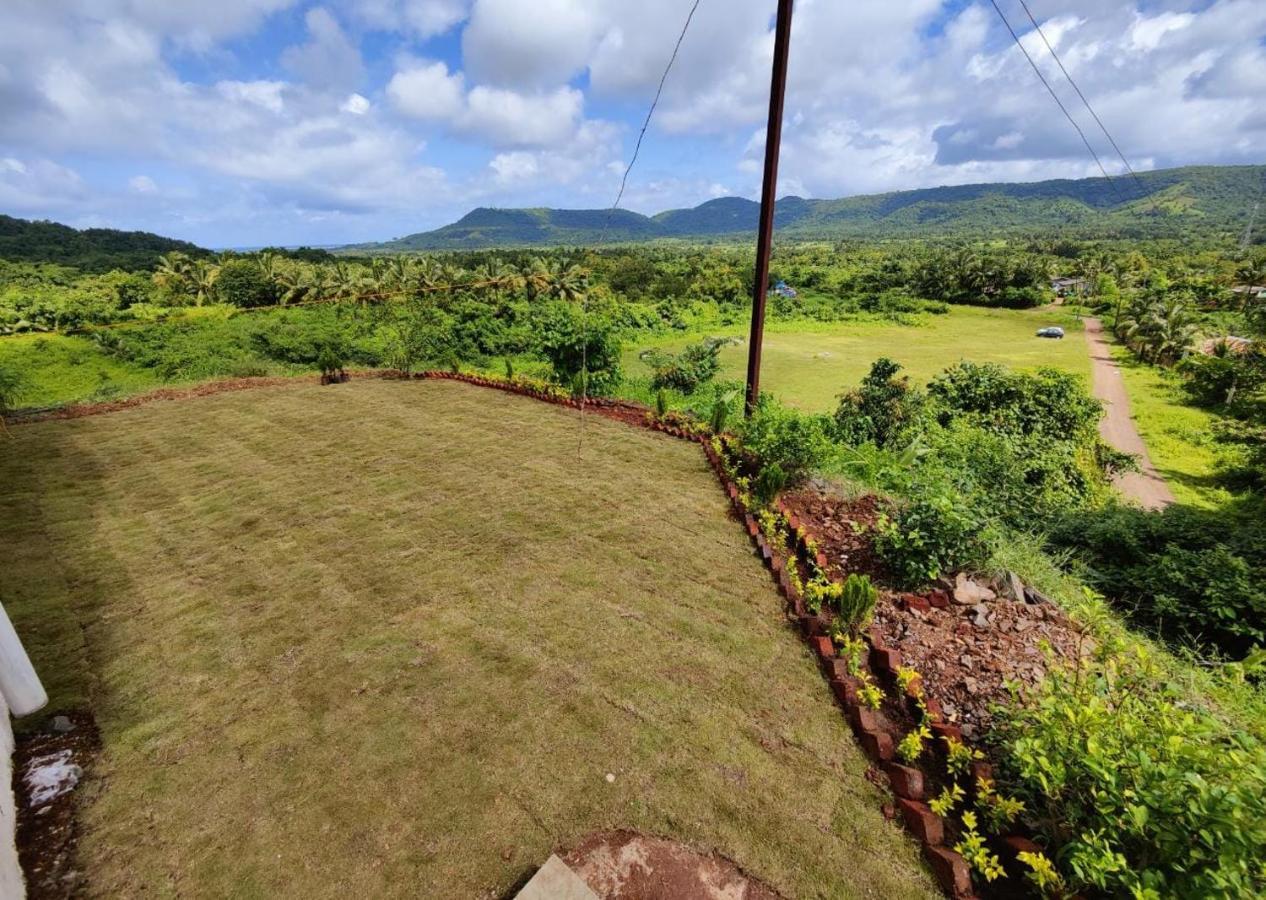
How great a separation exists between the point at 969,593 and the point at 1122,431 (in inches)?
893

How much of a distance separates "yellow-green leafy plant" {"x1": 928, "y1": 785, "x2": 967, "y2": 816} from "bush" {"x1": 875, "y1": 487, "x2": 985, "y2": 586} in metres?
1.91

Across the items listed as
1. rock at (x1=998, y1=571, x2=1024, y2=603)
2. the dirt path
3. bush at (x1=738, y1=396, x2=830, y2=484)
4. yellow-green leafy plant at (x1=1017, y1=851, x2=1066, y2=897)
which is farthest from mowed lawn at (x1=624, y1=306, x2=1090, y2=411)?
yellow-green leafy plant at (x1=1017, y1=851, x2=1066, y2=897)

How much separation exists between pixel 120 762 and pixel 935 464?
8.82 m

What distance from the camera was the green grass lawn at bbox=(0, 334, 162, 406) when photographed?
18547 millimetres

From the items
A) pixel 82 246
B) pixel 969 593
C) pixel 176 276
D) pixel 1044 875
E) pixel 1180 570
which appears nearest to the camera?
pixel 1044 875

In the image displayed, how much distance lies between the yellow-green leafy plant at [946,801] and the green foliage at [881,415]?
889cm

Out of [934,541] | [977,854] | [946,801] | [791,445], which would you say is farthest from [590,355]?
[977,854]

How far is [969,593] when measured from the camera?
4.48m

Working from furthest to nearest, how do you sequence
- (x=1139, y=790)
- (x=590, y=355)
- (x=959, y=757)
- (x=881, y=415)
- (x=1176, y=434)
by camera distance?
(x=1176, y=434)
(x=881, y=415)
(x=590, y=355)
(x=959, y=757)
(x=1139, y=790)

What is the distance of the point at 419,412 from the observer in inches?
406

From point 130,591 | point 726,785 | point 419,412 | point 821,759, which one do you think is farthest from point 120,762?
point 419,412

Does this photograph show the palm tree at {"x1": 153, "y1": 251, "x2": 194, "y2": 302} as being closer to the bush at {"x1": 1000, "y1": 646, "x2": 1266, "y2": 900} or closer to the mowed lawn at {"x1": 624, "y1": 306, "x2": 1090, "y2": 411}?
the mowed lawn at {"x1": 624, "y1": 306, "x2": 1090, "y2": 411}

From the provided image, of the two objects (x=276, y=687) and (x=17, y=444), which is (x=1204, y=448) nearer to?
(x=276, y=687)

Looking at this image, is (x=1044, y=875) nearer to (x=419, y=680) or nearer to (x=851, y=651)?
(x=851, y=651)
